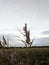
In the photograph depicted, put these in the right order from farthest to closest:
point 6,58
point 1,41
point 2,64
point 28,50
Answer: point 2,64 < point 6,58 < point 1,41 < point 28,50

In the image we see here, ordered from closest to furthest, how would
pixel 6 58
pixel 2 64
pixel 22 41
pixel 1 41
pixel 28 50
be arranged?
1. pixel 22 41
2. pixel 28 50
3. pixel 1 41
4. pixel 6 58
5. pixel 2 64

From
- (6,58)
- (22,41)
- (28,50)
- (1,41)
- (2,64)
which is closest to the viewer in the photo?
(22,41)

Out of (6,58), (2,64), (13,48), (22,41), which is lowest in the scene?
(2,64)

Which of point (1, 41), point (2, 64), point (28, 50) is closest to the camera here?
point (28, 50)

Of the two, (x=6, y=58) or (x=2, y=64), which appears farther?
(x=2, y=64)

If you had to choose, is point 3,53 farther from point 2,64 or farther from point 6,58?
point 2,64

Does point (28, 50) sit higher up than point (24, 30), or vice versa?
point (24, 30)

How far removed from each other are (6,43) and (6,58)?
0.61m

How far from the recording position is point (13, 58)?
18.7 ft

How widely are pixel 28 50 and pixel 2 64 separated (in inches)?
87.9

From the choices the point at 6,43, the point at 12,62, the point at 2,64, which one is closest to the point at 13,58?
the point at 12,62

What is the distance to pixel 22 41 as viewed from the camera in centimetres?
514

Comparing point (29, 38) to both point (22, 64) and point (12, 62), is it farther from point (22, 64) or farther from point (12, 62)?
point (22, 64)

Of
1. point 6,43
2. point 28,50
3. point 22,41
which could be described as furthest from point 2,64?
point 22,41
